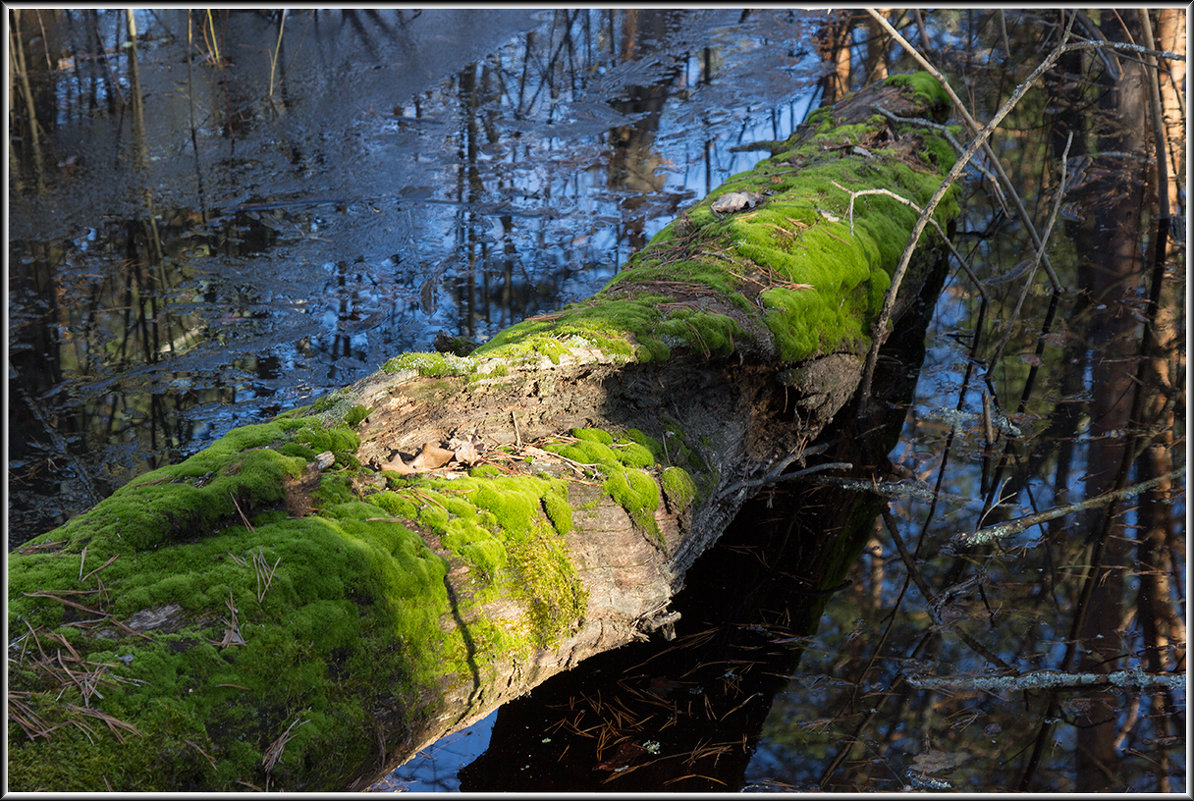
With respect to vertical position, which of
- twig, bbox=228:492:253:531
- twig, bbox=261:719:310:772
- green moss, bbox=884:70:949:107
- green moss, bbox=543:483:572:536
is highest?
green moss, bbox=884:70:949:107

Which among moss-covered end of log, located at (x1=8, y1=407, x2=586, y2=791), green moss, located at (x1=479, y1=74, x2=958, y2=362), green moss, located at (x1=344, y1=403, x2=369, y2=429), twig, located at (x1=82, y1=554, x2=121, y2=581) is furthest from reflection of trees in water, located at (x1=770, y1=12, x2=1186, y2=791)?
twig, located at (x1=82, y1=554, x2=121, y2=581)

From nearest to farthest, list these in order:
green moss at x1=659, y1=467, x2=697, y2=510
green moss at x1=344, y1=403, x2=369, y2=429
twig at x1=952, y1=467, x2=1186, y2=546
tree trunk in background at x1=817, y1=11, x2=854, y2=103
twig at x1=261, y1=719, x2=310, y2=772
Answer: twig at x1=261, y1=719, x2=310, y2=772 < green moss at x1=344, y1=403, x2=369, y2=429 < green moss at x1=659, y1=467, x2=697, y2=510 < twig at x1=952, y1=467, x2=1186, y2=546 < tree trunk in background at x1=817, y1=11, x2=854, y2=103

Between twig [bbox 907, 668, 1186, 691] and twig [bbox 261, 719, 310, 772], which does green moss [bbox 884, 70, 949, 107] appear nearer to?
twig [bbox 907, 668, 1186, 691]

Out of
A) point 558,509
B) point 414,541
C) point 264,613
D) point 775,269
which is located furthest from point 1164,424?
point 264,613

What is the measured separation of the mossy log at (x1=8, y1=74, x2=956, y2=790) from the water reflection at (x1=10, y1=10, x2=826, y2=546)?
2.44 metres

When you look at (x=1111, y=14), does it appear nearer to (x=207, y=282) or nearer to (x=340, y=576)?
(x=207, y=282)

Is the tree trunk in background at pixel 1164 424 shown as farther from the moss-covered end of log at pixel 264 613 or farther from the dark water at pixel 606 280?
the moss-covered end of log at pixel 264 613

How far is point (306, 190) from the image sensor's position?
8234 mm

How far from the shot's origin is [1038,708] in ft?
11.6

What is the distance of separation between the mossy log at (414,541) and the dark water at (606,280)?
62cm

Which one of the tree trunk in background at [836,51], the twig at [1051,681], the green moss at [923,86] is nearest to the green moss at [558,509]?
the twig at [1051,681]

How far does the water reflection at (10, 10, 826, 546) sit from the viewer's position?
5711mm

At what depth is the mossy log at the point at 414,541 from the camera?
2250 millimetres

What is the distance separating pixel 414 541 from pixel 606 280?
4381mm
